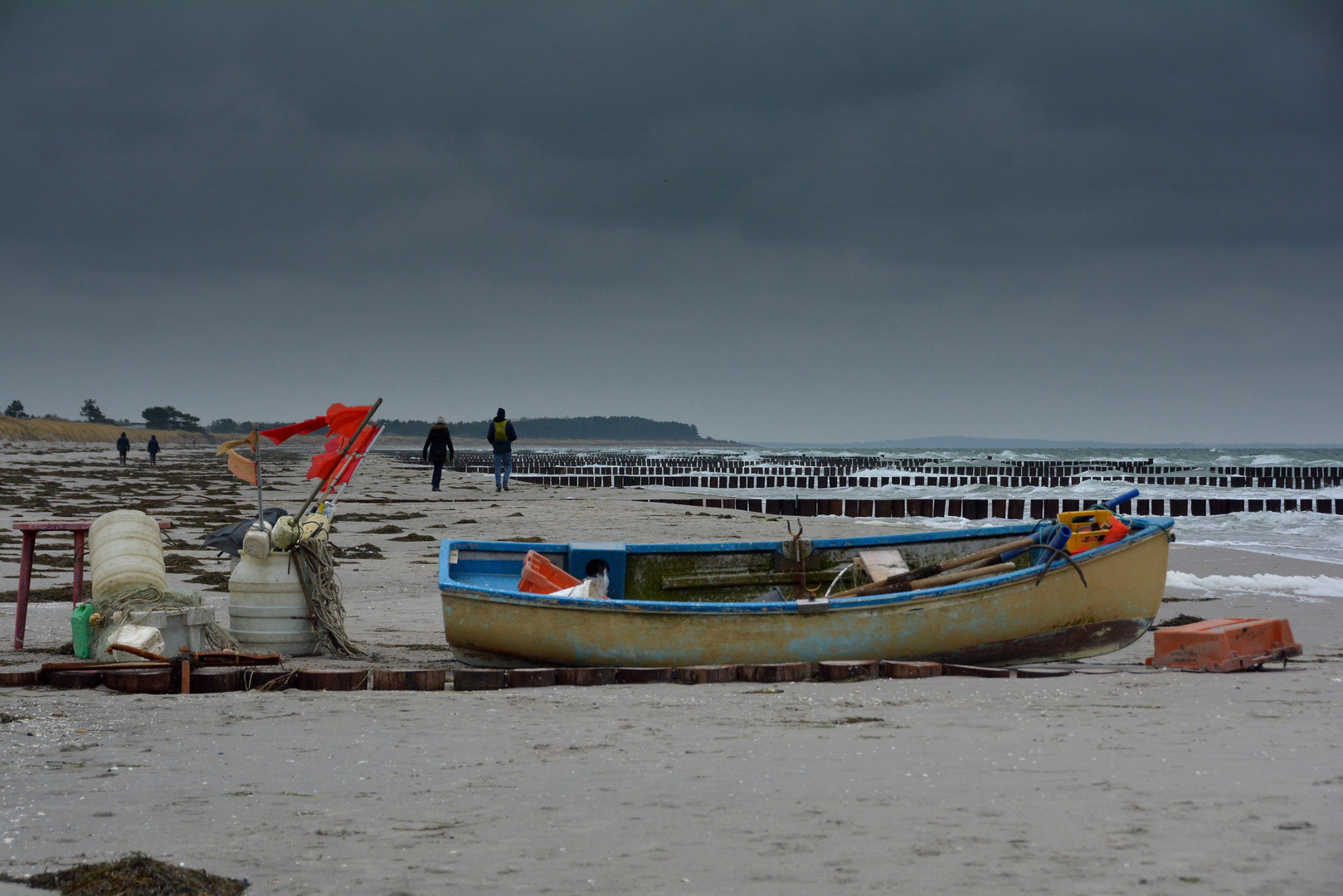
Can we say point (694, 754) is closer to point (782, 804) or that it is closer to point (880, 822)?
point (782, 804)

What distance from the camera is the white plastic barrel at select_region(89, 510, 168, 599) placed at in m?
8.10

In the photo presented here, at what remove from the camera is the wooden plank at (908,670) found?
7.79m

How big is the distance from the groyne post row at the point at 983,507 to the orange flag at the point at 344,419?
20.6 metres

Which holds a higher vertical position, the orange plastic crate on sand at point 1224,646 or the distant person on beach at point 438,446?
the distant person on beach at point 438,446

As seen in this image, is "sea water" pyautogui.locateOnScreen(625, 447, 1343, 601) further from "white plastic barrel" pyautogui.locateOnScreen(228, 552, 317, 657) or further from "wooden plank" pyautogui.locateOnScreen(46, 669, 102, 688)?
"wooden plank" pyautogui.locateOnScreen(46, 669, 102, 688)

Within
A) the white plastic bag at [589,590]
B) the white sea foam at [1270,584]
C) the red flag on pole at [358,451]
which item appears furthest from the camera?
the white sea foam at [1270,584]

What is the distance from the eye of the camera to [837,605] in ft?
26.5

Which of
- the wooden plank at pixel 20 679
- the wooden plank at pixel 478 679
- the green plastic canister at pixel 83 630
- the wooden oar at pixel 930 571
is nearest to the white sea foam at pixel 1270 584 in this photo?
the wooden oar at pixel 930 571

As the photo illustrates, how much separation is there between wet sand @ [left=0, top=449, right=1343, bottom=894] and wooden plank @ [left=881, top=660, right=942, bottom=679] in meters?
0.11

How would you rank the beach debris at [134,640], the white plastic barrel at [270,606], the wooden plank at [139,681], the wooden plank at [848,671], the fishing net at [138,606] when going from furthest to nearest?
the white plastic barrel at [270,606], the fishing net at [138,606], the wooden plank at [848,671], the beach debris at [134,640], the wooden plank at [139,681]

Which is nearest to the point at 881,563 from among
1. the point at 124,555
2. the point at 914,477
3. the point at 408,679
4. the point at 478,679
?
the point at 478,679

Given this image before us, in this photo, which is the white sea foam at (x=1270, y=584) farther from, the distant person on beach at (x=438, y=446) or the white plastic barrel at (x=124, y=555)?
the distant person on beach at (x=438, y=446)

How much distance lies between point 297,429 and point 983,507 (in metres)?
25.9

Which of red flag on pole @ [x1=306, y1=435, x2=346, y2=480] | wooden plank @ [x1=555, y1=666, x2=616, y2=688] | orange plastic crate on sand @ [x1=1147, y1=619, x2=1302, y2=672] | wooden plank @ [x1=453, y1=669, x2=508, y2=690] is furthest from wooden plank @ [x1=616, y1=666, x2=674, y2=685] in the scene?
orange plastic crate on sand @ [x1=1147, y1=619, x2=1302, y2=672]
